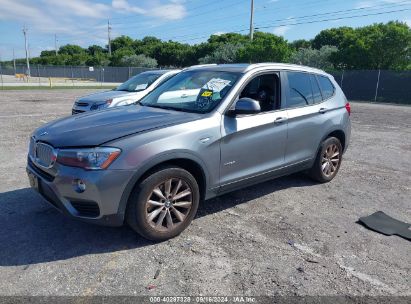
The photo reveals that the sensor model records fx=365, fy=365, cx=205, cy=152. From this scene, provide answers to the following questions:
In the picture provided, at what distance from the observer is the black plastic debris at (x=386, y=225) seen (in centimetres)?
408

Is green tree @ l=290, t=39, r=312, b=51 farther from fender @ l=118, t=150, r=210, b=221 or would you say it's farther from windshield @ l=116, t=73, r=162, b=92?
fender @ l=118, t=150, r=210, b=221

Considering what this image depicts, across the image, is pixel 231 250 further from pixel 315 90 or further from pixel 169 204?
pixel 315 90

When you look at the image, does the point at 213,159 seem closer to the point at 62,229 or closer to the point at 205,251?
the point at 205,251

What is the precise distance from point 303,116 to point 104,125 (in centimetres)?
267

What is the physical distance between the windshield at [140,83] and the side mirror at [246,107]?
5.99 metres

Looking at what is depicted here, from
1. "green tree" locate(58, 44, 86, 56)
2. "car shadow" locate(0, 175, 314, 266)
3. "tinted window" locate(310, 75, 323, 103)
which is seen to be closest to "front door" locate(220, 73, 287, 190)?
"car shadow" locate(0, 175, 314, 266)

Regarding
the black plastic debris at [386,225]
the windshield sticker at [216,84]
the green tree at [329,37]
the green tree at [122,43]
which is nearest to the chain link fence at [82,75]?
the green tree at [122,43]

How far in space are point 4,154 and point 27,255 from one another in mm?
4321

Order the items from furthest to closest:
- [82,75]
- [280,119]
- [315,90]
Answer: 1. [82,75]
2. [315,90]
3. [280,119]

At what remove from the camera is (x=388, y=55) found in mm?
31672

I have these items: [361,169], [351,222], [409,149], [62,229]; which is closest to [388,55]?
[409,149]

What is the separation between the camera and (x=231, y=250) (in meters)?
3.61

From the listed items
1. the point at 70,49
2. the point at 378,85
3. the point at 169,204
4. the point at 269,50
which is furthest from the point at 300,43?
the point at 169,204

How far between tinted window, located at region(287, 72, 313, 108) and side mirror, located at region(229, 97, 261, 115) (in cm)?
101
